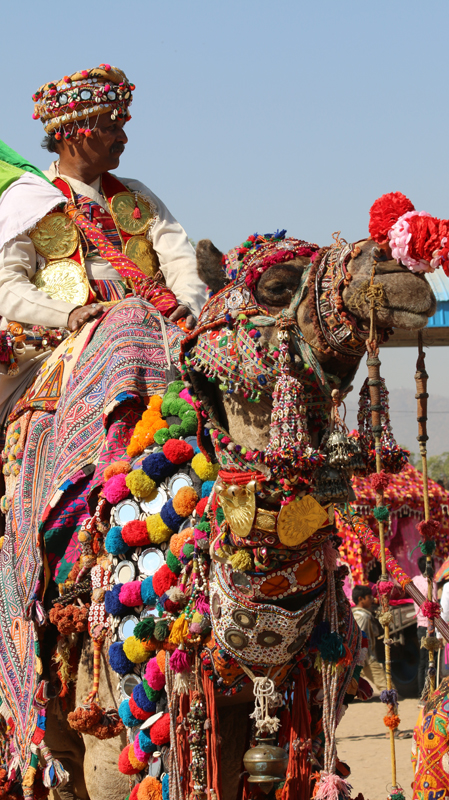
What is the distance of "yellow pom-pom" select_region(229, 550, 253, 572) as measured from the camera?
354cm

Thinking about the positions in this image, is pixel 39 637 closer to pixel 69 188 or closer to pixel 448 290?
pixel 69 188

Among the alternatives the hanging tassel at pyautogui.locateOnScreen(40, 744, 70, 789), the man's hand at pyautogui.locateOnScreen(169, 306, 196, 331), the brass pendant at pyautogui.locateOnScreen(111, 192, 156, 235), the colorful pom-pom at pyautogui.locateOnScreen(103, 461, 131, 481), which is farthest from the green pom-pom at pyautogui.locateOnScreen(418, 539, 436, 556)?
the brass pendant at pyautogui.locateOnScreen(111, 192, 156, 235)

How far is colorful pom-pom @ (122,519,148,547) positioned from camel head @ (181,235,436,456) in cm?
78

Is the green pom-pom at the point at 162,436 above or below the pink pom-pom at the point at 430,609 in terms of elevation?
above

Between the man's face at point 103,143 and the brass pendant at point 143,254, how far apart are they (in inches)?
19.1

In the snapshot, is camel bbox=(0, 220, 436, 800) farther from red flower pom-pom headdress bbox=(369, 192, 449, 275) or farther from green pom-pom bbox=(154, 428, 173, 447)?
green pom-pom bbox=(154, 428, 173, 447)

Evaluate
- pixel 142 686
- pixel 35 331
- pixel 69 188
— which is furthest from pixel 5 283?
pixel 142 686

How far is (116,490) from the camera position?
4.42 meters

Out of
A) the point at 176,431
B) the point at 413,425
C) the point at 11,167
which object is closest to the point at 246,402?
the point at 176,431

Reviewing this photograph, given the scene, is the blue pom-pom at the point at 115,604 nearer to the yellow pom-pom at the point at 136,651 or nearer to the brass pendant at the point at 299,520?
the yellow pom-pom at the point at 136,651

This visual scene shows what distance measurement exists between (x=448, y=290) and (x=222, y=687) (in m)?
11.1

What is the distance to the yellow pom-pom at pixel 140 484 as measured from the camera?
4.31 m

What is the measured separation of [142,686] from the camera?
409cm

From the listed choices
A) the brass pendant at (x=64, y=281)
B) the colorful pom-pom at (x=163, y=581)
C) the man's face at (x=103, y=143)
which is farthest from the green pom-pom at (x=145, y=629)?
the man's face at (x=103, y=143)
